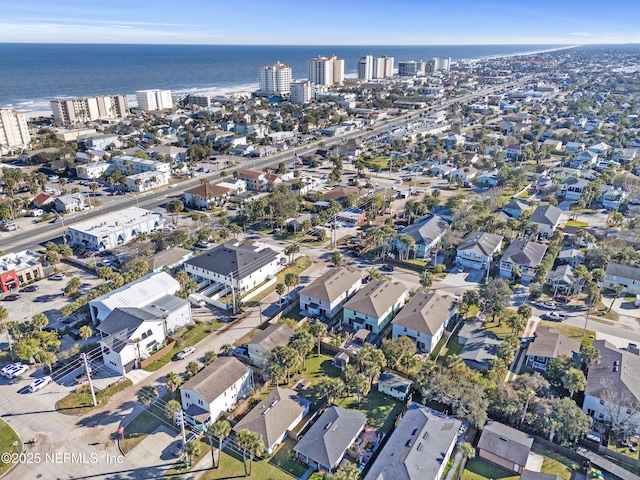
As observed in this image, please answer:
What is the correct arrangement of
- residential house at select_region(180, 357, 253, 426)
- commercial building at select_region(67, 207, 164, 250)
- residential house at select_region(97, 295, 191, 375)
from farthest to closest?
1. commercial building at select_region(67, 207, 164, 250)
2. residential house at select_region(97, 295, 191, 375)
3. residential house at select_region(180, 357, 253, 426)

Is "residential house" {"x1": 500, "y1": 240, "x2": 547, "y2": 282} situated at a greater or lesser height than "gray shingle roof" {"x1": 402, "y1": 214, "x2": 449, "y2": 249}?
lesser

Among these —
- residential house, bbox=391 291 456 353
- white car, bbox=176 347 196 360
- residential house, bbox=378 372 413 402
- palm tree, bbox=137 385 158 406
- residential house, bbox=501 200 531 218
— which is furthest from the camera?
residential house, bbox=501 200 531 218

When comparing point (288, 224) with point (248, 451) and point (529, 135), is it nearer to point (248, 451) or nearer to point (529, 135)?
point (248, 451)

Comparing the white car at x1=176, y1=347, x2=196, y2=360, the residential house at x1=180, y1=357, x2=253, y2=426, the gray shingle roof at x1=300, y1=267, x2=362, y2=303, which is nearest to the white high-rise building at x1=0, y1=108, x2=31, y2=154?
the white car at x1=176, y1=347, x2=196, y2=360

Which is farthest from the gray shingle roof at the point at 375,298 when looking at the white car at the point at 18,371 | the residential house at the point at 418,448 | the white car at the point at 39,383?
the white car at the point at 18,371

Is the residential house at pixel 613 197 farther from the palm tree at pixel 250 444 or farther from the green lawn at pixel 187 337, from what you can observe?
the palm tree at pixel 250 444

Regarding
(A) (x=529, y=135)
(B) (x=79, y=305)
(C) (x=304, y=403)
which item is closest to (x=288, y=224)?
(B) (x=79, y=305)

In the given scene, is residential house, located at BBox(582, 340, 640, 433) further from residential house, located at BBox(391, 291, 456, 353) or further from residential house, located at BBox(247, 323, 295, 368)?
residential house, located at BBox(247, 323, 295, 368)
